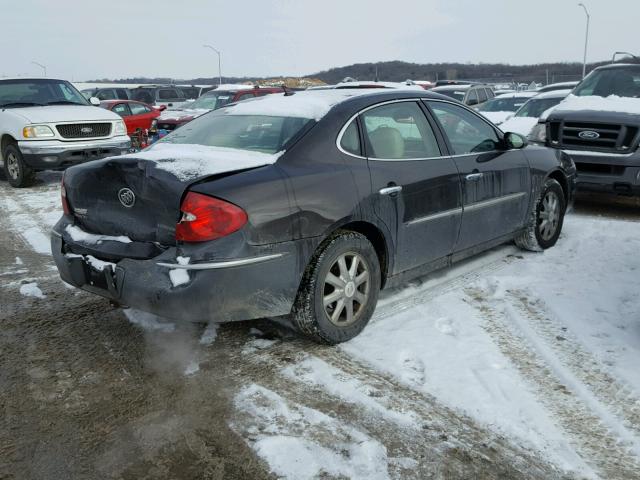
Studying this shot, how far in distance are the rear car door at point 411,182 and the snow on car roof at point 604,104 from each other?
14.1 ft

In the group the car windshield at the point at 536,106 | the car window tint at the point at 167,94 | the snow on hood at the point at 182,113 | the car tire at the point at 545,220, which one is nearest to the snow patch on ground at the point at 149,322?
the car tire at the point at 545,220

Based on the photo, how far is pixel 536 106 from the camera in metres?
12.0

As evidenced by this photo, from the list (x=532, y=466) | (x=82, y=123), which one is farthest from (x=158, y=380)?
(x=82, y=123)

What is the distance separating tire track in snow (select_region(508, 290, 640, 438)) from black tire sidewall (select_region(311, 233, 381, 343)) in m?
1.16

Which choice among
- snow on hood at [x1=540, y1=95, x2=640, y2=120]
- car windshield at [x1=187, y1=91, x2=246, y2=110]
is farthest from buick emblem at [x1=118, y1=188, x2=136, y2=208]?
car windshield at [x1=187, y1=91, x2=246, y2=110]

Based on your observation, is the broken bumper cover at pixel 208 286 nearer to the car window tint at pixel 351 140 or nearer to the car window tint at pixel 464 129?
the car window tint at pixel 351 140

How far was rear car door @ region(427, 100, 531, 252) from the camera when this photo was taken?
457cm

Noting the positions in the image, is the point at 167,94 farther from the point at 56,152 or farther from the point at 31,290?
the point at 31,290

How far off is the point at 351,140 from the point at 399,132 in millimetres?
528

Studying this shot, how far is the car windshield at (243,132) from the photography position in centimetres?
374

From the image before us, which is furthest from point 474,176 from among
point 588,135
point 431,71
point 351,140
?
point 431,71

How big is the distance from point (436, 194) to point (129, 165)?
2.14 meters

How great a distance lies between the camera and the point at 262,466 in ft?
8.52

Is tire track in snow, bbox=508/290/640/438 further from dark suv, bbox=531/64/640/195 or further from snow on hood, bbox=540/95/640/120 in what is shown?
snow on hood, bbox=540/95/640/120
